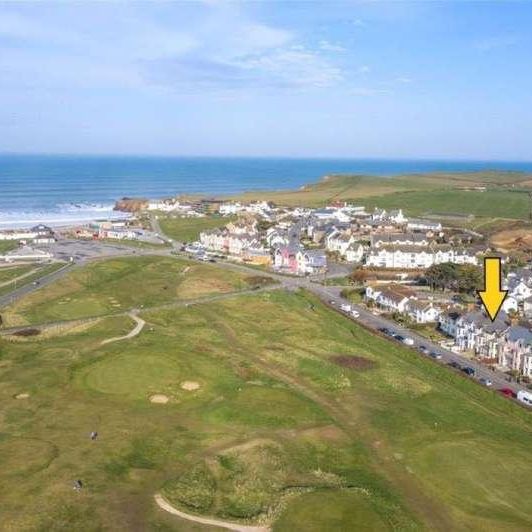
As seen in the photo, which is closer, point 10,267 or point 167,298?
point 167,298

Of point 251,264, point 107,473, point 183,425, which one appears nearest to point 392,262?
point 251,264

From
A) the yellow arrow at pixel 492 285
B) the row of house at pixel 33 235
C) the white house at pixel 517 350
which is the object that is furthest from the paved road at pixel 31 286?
the yellow arrow at pixel 492 285

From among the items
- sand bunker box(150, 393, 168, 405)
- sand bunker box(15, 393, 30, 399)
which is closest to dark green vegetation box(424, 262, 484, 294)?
sand bunker box(150, 393, 168, 405)

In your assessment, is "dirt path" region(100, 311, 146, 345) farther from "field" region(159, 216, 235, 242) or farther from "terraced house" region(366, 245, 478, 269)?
"field" region(159, 216, 235, 242)

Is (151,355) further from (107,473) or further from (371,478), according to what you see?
(371,478)

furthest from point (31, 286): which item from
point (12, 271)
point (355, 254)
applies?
point (355, 254)

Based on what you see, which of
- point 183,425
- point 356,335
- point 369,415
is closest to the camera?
point 183,425

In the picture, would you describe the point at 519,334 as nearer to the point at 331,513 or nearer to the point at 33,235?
the point at 331,513
